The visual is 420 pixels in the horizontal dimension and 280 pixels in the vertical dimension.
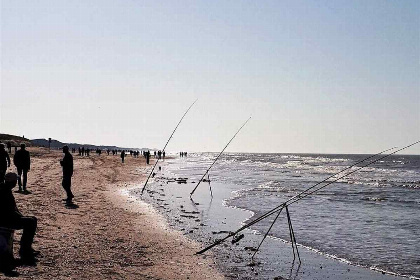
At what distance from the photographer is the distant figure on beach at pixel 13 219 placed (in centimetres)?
657

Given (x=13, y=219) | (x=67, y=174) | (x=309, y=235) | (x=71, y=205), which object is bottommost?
(x=309, y=235)

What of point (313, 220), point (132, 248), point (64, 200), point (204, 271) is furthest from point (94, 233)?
point (313, 220)

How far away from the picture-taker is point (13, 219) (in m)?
6.71

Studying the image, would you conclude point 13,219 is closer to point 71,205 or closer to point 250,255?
point 250,255

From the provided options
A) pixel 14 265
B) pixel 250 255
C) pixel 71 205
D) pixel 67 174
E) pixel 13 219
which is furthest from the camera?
pixel 67 174

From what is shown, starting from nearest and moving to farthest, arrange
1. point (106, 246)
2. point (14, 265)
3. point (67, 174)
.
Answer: point (14, 265) → point (106, 246) → point (67, 174)

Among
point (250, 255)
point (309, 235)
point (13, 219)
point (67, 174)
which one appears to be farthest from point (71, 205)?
point (309, 235)

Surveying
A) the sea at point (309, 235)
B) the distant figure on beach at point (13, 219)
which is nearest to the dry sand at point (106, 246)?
the distant figure on beach at point (13, 219)

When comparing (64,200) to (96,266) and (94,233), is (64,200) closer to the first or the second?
(94,233)

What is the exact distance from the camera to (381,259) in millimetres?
9516

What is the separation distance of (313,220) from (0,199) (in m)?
10.7

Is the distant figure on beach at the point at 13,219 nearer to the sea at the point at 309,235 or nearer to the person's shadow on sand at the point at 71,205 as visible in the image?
the sea at the point at 309,235

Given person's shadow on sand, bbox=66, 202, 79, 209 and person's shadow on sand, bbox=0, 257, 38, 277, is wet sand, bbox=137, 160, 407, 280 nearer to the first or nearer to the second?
person's shadow on sand, bbox=66, 202, 79, 209

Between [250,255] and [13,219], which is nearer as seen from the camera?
[13,219]
